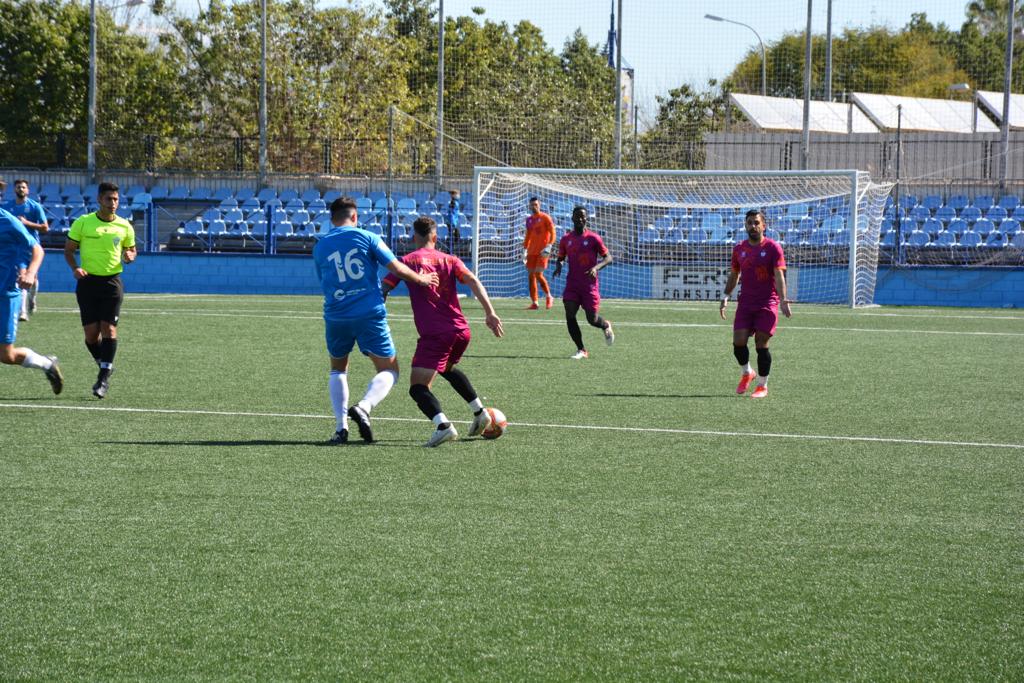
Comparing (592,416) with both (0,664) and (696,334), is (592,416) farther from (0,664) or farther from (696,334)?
(696,334)

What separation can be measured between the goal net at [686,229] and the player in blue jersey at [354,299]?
1707 centimetres

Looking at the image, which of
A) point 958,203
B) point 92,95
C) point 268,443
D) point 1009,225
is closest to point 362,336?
point 268,443

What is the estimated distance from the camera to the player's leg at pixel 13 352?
1063cm

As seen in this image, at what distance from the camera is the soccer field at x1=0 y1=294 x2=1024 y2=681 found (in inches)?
178

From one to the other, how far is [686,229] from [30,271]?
19477 mm

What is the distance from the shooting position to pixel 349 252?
878 cm

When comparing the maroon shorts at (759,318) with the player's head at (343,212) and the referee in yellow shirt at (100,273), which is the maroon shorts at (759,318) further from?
the referee in yellow shirt at (100,273)

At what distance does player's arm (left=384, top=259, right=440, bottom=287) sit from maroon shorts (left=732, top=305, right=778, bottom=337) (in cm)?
445

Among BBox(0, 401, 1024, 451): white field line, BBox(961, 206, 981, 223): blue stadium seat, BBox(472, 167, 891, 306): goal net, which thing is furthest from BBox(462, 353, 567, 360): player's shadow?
BBox(961, 206, 981, 223): blue stadium seat

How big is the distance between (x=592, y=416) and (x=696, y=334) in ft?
29.5

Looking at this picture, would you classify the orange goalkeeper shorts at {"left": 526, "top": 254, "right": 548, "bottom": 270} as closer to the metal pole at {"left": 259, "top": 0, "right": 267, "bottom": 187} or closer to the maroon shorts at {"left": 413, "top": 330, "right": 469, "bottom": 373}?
the metal pole at {"left": 259, "top": 0, "right": 267, "bottom": 187}

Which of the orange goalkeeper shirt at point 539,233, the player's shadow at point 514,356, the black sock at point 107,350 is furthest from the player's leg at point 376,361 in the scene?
the orange goalkeeper shirt at point 539,233

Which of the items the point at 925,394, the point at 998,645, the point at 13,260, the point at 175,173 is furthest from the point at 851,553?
the point at 175,173

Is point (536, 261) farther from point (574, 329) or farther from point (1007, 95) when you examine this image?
point (1007, 95)
